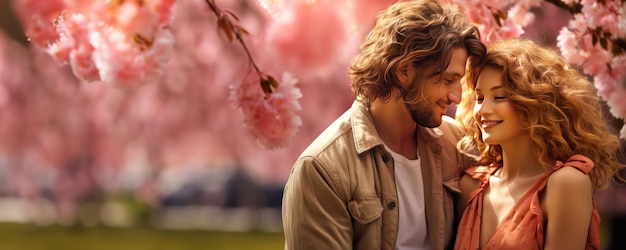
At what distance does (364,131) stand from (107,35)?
0.73 metres

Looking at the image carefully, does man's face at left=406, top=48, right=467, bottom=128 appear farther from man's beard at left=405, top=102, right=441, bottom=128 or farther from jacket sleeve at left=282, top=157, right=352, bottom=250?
jacket sleeve at left=282, top=157, right=352, bottom=250

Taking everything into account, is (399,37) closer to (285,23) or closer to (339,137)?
(339,137)

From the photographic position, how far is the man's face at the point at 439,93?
7.04 ft

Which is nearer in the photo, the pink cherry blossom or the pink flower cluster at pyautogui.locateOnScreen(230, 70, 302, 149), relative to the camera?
the pink flower cluster at pyautogui.locateOnScreen(230, 70, 302, 149)

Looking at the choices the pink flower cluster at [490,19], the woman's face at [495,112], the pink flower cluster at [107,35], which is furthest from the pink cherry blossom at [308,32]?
the woman's face at [495,112]

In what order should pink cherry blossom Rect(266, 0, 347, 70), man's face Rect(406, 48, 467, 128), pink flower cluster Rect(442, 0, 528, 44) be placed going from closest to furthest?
1. man's face Rect(406, 48, 467, 128)
2. pink flower cluster Rect(442, 0, 528, 44)
3. pink cherry blossom Rect(266, 0, 347, 70)

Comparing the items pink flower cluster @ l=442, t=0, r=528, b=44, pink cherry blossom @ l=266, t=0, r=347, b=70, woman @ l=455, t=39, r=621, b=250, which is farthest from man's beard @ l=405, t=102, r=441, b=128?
pink cherry blossom @ l=266, t=0, r=347, b=70

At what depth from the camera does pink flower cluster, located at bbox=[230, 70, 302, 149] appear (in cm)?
241

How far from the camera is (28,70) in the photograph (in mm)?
5121

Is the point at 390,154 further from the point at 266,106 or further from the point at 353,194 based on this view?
the point at 266,106

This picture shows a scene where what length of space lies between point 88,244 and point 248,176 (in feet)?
4.58

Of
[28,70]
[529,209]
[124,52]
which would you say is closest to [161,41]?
[124,52]

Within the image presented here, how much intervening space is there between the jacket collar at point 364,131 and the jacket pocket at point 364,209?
0.13 metres

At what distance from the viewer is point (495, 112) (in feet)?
7.00
